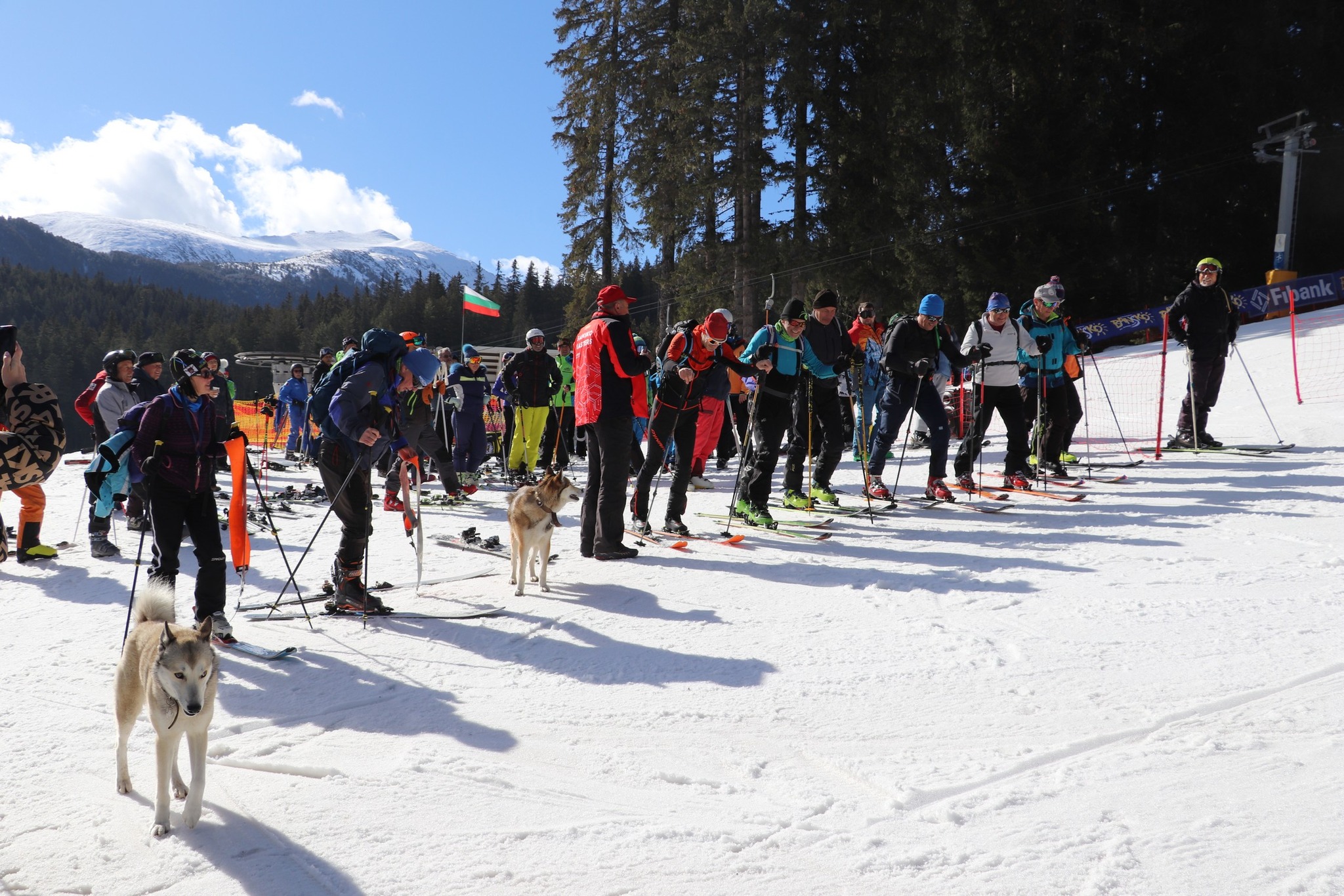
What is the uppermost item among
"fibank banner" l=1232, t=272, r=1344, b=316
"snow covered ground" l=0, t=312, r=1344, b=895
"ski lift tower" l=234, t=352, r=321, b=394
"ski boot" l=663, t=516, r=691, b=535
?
"fibank banner" l=1232, t=272, r=1344, b=316

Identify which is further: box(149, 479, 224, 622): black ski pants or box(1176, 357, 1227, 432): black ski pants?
box(1176, 357, 1227, 432): black ski pants

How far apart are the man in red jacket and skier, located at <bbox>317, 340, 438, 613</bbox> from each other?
135 centimetres

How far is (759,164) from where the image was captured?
2544 cm

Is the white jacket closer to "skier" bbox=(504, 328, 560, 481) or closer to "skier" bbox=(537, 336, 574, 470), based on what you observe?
"skier" bbox=(504, 328, 560, 481)

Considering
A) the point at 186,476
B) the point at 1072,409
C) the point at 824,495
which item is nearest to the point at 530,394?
the point at 824,495

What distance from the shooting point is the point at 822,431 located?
8703 mm

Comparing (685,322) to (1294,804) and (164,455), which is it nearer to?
(164,455)

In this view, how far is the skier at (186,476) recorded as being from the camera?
498 cm

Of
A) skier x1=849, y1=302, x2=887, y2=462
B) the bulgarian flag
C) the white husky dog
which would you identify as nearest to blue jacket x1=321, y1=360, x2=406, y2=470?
the white husky dog

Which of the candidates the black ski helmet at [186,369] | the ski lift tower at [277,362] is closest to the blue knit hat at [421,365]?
the black ski helmet at [186,369]

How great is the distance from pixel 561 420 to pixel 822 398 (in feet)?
19.1

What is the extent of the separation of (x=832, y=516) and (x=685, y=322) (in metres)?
2.35

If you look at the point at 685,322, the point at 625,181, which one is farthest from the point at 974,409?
the point at 625,181

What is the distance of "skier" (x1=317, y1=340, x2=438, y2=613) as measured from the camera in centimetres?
544
